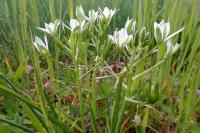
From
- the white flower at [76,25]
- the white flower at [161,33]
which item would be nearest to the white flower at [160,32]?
the white flower at [161,33]

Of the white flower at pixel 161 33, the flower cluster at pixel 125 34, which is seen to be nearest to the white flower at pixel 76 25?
the flower cluster at pixel 125 34

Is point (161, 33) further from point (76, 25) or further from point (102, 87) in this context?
point (102, 87)

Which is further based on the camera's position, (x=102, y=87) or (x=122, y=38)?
(x=102, y=87)

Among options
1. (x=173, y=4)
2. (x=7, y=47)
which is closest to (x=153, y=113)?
(x=173, y=4)

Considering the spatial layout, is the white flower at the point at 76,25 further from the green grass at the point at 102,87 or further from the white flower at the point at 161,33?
the white flower at the point at 161,33

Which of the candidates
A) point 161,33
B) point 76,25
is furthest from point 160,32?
point 76,25

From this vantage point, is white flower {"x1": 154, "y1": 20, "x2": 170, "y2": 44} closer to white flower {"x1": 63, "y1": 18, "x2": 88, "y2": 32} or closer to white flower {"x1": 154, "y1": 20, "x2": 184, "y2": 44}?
white flower {"x1": 154, "y1": 20, "x2": 184, "y2": 44}

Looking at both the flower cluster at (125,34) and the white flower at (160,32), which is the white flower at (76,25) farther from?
the white flower at (160,32)

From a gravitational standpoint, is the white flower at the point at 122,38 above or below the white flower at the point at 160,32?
below
